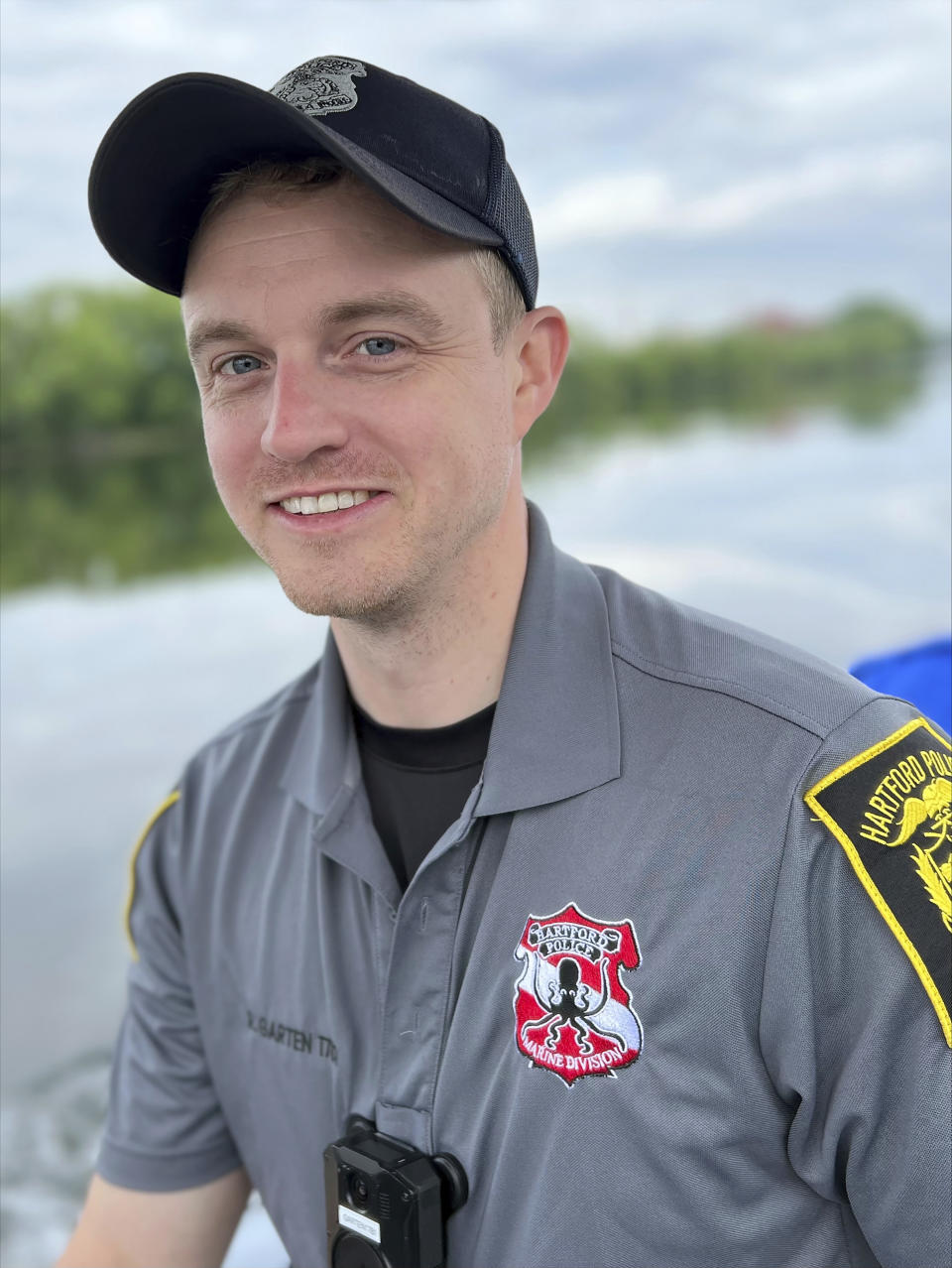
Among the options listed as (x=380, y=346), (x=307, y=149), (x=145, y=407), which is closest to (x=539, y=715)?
(x=380, y=346)

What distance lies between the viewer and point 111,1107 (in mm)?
1219

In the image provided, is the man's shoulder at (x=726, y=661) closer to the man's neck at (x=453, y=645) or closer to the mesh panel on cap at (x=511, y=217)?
the man's neck at (x=453, y=645)

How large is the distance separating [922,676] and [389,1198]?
790 millimetres

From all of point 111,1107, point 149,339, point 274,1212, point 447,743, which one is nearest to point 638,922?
point 447,743

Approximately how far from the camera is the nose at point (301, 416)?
92 cm

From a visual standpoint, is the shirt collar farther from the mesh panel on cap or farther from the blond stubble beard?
the mesh panel on cap

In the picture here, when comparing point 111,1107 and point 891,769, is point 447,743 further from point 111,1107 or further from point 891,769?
point 111,1107

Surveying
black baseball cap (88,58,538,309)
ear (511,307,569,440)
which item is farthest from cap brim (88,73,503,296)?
ear (511,307,569,440)

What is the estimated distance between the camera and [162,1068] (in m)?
1.19

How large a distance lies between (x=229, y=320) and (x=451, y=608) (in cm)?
31

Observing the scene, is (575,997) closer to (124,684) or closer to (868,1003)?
(868,1003)

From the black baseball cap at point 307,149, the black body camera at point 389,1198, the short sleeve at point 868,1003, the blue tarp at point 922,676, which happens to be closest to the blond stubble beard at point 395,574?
the black baseball cap at point 307,149

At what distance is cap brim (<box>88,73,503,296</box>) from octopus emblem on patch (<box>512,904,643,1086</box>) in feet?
1.85

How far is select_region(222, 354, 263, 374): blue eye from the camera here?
38.4 inches
